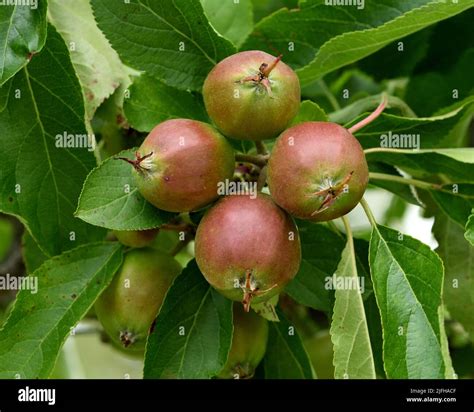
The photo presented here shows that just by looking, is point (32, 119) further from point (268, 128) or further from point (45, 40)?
point (268, 128)

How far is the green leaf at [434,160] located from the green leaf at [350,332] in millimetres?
182

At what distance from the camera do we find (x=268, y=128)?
3.59 ft

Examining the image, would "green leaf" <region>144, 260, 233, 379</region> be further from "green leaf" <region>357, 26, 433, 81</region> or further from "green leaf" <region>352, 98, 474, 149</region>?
"green leaf" <region>357, 26, 433, 81</region>

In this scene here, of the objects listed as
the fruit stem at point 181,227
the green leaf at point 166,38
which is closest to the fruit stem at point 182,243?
the fruit stem at point 181,227

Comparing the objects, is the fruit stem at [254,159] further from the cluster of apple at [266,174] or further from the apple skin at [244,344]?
the apple skin at [244,344]

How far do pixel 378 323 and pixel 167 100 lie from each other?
1.59 ft

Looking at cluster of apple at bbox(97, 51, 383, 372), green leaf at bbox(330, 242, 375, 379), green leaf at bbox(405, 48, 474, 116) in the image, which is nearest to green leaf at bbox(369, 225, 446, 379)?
green leaf at bbox(330, 242, 375, 379)

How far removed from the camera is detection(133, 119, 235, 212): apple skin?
3.43 ft

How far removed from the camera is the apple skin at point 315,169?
1.00 m

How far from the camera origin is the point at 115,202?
1.11 metres

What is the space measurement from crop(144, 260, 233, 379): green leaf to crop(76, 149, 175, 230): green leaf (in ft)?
0.44

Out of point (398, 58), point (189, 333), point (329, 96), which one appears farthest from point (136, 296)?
point (398, 58)

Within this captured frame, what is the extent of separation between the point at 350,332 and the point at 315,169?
28cm
